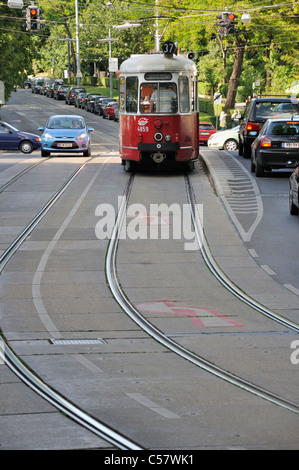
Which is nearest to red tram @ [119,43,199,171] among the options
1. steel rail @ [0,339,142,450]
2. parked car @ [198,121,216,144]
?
steel rail @ [0,339,142,450]

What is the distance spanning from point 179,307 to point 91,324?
1.59 meters

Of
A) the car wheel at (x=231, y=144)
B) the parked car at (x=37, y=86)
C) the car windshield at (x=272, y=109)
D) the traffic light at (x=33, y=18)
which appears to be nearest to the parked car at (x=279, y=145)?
the car windshield at (x=272, y=109)

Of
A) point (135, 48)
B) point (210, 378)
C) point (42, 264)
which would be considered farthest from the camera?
point (135, 48)

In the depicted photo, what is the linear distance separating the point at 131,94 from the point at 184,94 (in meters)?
1.53

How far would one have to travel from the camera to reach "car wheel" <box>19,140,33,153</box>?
141 ft

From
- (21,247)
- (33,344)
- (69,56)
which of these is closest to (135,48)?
(69,56)

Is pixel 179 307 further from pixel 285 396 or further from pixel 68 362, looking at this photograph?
pixel 285 396

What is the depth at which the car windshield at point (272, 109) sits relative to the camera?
31.4 metres

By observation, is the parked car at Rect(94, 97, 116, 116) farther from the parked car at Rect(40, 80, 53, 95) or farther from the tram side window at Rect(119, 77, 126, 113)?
the tram side window at Rect(119, 77, 126, 113)

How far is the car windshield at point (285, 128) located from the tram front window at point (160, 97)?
291 cm

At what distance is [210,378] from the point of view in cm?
909

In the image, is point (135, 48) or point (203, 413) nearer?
point (203, 413)
